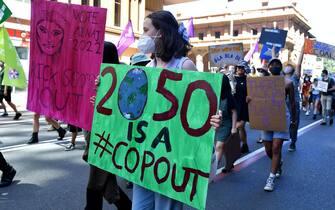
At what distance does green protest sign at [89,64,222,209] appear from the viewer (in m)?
2.16

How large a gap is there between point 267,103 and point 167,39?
3.21m

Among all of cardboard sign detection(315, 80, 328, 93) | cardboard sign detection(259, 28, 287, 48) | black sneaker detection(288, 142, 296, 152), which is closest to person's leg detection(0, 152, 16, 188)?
black sneaker detection(288, 142, 296, 152)

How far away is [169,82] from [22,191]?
3152 mm

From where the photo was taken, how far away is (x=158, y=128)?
2.34 meters

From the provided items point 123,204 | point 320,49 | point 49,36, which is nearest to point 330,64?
point 320,49

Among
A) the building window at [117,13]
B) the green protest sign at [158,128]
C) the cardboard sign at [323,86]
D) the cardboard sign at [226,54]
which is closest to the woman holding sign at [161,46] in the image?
the green protest sign at [158,128]

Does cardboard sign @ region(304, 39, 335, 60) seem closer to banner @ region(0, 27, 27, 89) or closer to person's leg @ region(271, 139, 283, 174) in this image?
person's leg @ region(271, 139, 283, 174)

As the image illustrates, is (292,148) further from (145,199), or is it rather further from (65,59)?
(145,199)

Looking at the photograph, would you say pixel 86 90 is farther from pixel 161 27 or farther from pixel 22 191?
pixel 22 191

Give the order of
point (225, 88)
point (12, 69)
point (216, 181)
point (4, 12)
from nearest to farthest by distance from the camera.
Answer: point (225, 88)
point (216, 181)
point (12, 69)
point (4, 12)

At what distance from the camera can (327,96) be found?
13.6 metres

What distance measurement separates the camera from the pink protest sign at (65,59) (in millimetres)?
3150

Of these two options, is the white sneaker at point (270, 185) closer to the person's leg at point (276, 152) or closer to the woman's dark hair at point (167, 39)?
the person's leg at point (276, 152)

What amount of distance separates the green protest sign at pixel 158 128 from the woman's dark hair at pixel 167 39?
18 centimetres
